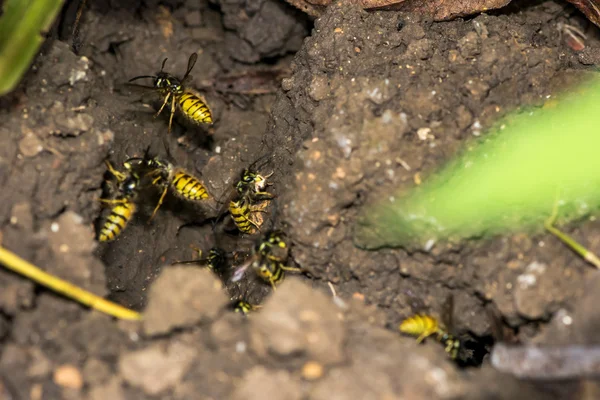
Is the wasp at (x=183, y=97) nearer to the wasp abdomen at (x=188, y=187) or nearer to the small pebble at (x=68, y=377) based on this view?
the wasp abdomen at (x=188, y=187)

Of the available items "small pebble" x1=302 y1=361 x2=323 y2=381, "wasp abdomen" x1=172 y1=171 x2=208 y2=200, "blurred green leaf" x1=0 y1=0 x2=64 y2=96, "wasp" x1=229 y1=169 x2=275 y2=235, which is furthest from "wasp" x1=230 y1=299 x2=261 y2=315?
"blurred green leaf" x1=0 y1=0 x2=64 y2=96

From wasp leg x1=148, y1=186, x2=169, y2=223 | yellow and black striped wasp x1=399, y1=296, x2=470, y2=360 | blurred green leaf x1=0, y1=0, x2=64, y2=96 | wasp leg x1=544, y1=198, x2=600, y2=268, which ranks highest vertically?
wasp leg x1=544, y1=198, x2=600, y2=268

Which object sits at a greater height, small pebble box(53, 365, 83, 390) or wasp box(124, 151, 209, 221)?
small pebble box(53, 365, 83, 390)

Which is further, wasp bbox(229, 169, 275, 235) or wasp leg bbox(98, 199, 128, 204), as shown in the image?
wasp bbox(229, 169, 275, 235)

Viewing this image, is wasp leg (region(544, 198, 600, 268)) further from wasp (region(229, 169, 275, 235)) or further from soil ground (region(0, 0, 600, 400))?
wasp (region(229, 169, 275, 235))

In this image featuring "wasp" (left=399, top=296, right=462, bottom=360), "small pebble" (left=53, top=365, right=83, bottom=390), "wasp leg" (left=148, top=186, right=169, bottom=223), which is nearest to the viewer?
"small pebble" (left=53, top=365, right=83, bottom=390)

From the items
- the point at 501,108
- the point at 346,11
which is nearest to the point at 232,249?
the point at 346,11

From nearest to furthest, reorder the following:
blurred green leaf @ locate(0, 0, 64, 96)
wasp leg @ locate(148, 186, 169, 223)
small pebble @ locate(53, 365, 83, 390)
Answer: small pebble @ locate(53, 365, 83, 390)
blurred green leaf @ locate(0, 0, 64, 96)
wasp leg @ locate(148, 186, 169, 223)
